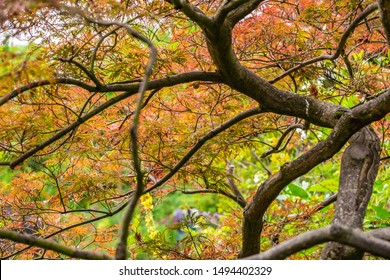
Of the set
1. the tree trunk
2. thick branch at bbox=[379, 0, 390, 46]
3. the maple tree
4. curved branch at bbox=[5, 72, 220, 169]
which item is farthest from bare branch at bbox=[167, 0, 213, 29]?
the tree trunk

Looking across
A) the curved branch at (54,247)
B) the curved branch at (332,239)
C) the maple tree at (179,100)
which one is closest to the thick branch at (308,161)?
the maple tree at (179,100)

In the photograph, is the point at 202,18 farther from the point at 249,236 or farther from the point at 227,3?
the point at 249,236

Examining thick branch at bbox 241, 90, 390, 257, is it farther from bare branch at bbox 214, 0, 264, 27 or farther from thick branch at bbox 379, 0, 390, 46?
bare branch at bbox 214, 0, 264, 27

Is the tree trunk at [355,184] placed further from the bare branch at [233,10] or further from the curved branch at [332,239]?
the bare branch at [233,10]

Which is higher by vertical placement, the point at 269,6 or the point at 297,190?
the point at 269,6

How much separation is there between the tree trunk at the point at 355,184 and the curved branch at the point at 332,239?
0.40 m

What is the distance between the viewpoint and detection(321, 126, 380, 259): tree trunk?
6.04 ft

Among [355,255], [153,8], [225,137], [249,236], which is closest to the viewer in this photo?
[355,255]

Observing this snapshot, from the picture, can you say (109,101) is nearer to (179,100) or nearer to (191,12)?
(191,12)

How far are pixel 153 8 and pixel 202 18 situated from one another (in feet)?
1.18

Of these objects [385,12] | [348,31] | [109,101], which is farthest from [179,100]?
[385,12]
